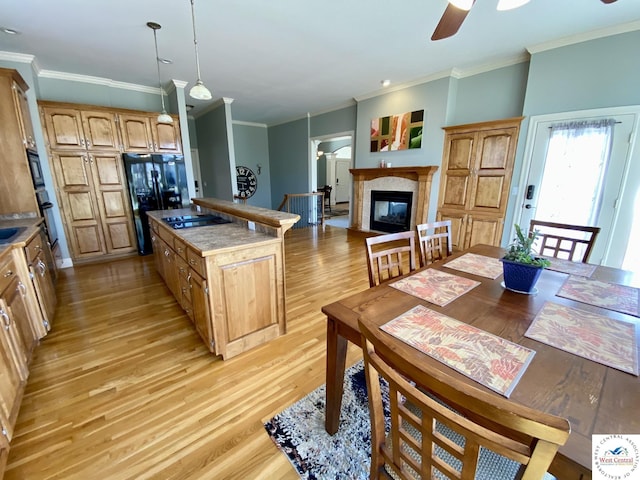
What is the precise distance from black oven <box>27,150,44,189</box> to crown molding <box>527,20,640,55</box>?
614 cm

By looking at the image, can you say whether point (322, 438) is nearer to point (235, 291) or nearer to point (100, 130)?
point (235, 291)

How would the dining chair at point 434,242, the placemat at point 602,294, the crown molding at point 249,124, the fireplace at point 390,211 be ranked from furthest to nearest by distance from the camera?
the crown molding at point 249,124 → the fireplace at point 390,211 → the dining chair at point 434,242 → the placemat at point 602,294

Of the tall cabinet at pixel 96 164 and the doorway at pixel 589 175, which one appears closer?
the doorway at pixel 589 175

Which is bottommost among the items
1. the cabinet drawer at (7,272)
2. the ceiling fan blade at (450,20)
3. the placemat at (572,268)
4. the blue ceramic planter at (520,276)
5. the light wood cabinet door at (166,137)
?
the cabinet drawer at (7,272)

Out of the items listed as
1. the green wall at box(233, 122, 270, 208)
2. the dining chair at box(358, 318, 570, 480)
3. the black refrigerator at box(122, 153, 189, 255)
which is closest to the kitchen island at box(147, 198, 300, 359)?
the dining chair at box(358, 318, 570, 480)

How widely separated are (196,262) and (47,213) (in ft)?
9.93

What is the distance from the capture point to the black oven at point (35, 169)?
3.06 meters

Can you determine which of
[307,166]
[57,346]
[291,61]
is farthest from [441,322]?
[307,166]

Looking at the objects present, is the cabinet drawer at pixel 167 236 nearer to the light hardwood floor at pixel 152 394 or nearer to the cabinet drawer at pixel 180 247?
the cabinet drawer at pixel 180 247

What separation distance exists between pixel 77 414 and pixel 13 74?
3564mm

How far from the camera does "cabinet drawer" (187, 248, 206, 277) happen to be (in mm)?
1822

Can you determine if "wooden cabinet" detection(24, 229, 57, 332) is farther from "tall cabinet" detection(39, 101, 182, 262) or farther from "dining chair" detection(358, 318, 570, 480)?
"dining chair" detection(358, 318, 570, 480)

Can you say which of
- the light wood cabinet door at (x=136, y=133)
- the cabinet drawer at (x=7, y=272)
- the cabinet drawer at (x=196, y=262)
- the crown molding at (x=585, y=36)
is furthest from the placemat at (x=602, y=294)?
the light wood cabinet door at (x=136, y=133)

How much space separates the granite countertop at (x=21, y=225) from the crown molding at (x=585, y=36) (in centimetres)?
554
